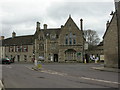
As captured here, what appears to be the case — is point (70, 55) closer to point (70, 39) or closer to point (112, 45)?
point (70, 39)

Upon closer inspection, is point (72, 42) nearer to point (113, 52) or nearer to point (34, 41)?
point (34, 41)

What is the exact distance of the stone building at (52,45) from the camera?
5094 cm

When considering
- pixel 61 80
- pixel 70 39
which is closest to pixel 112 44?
pixel 61 80

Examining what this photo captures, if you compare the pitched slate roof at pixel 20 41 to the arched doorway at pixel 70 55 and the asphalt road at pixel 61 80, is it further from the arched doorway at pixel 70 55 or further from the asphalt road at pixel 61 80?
the asphalt road at pixel 61 80

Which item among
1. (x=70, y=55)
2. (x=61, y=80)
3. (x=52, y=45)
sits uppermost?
(x=52, y=45)

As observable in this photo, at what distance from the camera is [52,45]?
53.8 meters

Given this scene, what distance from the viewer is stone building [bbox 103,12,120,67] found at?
25320mm

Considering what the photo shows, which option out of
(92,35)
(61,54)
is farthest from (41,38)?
(92,35)

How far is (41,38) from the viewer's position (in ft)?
182

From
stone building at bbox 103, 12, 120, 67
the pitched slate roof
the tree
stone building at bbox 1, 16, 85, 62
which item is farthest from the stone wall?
the tree

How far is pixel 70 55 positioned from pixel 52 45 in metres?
6.56

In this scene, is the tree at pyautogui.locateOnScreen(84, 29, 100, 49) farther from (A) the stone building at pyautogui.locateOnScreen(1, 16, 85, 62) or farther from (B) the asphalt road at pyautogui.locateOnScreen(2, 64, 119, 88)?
(B) the asphalt road at pyautogui.locateOnScreen(2, 64, 119, 88)

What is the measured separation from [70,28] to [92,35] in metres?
20.7

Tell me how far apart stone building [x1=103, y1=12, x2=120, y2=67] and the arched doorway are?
2363 centimetres
